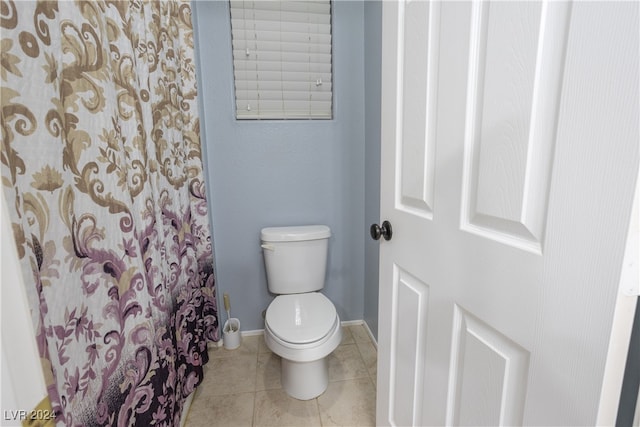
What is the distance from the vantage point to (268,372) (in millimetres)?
1559

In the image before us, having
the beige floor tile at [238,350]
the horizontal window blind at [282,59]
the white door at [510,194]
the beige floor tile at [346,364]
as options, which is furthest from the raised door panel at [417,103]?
the beige floor tile at [238,350]

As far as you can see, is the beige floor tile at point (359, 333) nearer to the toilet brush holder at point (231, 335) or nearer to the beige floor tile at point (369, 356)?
the beige floor tile at point (369, 356)

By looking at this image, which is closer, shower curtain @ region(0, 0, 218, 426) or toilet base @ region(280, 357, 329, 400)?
shower curtain @ region(0, 0, 218, 426)

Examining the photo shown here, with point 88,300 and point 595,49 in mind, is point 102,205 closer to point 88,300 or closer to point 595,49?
point 88,300

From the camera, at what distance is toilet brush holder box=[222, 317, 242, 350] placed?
1732mm

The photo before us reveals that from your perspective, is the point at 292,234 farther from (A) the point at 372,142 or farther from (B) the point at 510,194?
(B) the point at 510,194

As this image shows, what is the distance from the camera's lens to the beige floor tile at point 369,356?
1564 mm

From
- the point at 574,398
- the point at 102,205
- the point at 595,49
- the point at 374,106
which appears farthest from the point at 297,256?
the point at 595,49

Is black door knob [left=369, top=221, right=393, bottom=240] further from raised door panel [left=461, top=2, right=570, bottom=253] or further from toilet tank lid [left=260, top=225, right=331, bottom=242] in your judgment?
toilet tank lid [left=260, top=225, right=331, bottom=242]

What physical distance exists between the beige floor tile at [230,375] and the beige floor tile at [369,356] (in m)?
0.61

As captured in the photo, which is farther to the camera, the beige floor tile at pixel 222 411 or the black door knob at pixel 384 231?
the beige floor tile at pixel 222 411

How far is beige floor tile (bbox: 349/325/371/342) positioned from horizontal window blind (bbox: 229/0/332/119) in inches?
54.2

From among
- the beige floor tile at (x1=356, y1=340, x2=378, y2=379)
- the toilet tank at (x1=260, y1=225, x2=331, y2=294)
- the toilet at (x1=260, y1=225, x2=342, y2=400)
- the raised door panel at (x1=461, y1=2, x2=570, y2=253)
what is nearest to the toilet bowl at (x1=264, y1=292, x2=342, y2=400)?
the toilet at (x1=260, y1=225, x2=342, y2=400)

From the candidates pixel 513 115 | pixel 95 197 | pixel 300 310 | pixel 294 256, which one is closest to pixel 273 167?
pixel 294 256
